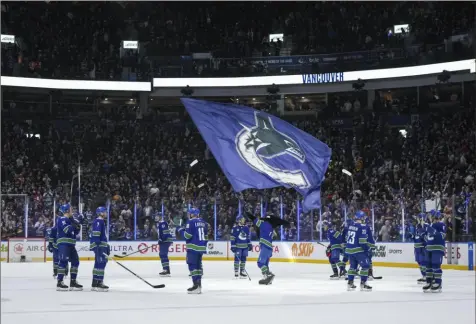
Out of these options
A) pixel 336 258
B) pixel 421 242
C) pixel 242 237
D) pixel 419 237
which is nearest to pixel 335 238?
pixel 336 258

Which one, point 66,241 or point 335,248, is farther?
point 335,248

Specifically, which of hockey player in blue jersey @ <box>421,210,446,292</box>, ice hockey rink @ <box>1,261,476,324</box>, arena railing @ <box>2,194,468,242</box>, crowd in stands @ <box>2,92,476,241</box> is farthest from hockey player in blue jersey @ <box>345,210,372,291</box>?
arena railing @ <box>2,194,468,242</box>

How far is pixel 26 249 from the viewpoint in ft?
93.8

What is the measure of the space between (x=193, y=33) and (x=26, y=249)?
1849 centimetres

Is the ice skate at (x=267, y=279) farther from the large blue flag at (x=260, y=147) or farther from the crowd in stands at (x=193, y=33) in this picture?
the crowd in stands at (x=193, y=33)

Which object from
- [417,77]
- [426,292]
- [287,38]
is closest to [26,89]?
[287,38]

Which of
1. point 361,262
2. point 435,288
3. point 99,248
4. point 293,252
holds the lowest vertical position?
point 293,252

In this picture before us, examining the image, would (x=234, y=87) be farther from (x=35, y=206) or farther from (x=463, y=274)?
(x=463, y=274)

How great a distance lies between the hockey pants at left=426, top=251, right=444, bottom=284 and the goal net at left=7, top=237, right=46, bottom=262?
16637 mm

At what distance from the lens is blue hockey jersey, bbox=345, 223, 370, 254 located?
603 inches

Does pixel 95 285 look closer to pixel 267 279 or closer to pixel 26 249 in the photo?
A: pixel 267 279

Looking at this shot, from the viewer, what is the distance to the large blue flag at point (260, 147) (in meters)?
17.9

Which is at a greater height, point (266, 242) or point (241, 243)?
point (266, 242)

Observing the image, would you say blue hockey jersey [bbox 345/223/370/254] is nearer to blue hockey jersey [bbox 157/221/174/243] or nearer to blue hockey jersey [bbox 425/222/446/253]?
blue hockey jersey [bbox 425/222/446/253]
